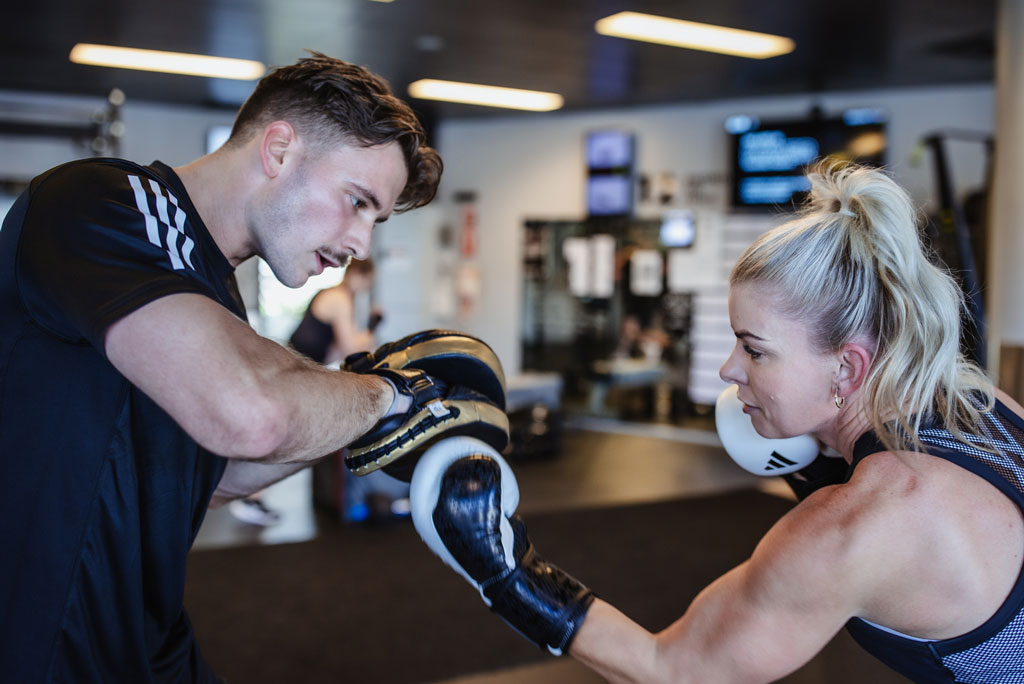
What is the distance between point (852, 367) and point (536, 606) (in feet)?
1.86

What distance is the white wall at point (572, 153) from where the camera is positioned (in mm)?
6422

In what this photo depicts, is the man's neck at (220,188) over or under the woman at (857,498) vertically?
over

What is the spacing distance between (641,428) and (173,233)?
22.7 ft

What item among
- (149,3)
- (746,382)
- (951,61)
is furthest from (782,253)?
(951,61)

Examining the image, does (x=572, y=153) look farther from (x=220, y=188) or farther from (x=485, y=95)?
(x=220, y=188)

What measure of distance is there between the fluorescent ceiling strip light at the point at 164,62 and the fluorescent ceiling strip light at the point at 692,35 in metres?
2.73

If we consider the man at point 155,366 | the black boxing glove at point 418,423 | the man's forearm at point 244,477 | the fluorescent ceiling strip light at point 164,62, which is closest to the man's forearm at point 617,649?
the black boxing glove at point 418,423

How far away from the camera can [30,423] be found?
3.59ft

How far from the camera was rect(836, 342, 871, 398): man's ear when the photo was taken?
1.23 m

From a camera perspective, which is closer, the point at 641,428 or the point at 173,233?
the point at 173,233

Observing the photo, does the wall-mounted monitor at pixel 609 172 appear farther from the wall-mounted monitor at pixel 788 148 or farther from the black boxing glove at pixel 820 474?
the black boxing glove at pixel 820 474

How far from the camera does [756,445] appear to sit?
151 cm

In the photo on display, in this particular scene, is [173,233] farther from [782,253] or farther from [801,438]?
[801,438]

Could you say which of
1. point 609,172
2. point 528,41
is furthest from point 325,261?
point 609,172
